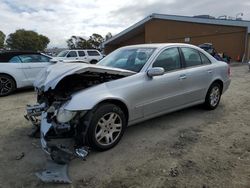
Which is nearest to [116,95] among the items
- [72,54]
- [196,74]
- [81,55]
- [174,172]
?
[174,172]

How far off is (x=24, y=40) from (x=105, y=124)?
69222 mm

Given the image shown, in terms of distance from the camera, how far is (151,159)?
379 cm

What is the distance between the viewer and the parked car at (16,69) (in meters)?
8.59

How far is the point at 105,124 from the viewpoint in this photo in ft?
13.0

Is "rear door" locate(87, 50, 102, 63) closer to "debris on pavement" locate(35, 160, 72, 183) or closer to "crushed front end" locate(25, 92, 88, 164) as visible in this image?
"crushed front end" locate(25, 92, 88, 164)

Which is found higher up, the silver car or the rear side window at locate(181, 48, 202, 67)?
the rear side window at locate(181, 48, 202, 67)

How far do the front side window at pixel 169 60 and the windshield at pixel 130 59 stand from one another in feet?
0.65

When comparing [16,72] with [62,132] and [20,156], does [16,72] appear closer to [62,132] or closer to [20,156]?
[20,156]

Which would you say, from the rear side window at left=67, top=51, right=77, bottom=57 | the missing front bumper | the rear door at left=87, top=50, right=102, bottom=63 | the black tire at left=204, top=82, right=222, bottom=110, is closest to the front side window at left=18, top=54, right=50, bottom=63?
the black tire at left=204, top=82, right=222, bottom=110

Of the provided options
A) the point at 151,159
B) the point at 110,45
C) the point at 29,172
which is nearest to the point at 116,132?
the point at 151,159

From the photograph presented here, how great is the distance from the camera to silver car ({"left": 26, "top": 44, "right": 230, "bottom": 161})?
12.2 ft

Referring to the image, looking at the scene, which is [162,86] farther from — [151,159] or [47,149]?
[47,149]

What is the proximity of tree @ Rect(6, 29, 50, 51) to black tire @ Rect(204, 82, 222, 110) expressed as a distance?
2571 inches

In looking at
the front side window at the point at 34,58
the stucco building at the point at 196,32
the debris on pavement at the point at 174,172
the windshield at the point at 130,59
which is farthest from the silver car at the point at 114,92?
the stucco building at the point at 196,32
